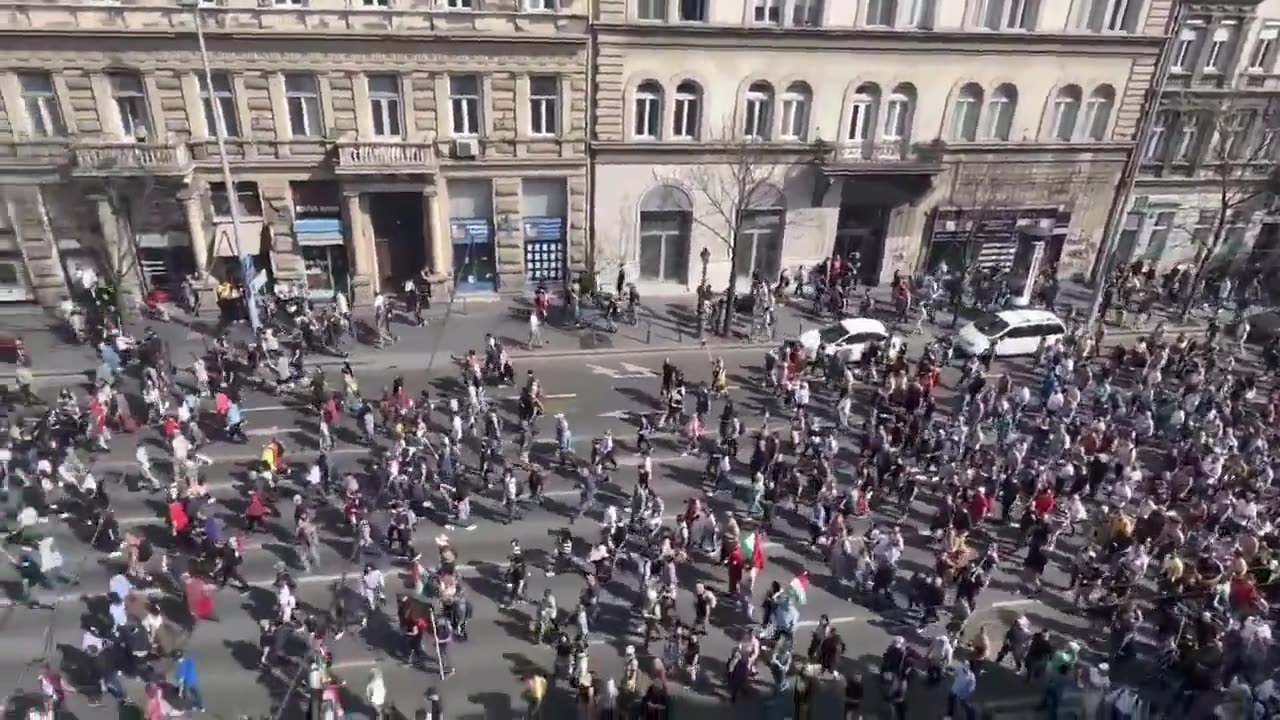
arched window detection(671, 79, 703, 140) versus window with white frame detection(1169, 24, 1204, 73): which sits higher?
window with white frame detection(1169, 24, 1204, 73)

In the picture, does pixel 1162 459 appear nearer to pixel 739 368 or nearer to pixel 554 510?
pixel 739 368

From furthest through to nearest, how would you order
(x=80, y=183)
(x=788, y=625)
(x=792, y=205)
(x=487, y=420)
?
(x=792, y=205) < (x=80, y=183) < (x=487, y=420) < (x=788, y=625)

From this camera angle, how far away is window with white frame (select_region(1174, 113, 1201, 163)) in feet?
124

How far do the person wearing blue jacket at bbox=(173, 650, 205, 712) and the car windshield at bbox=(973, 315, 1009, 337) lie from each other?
2782 cm

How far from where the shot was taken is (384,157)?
3198cm

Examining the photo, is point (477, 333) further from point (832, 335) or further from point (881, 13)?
point (881, 13)

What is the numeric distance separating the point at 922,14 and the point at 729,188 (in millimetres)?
9921

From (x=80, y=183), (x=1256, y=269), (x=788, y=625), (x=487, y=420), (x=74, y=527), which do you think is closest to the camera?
(x=788, y=625)

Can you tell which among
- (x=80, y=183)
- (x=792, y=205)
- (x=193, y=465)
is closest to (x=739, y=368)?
(x=792, y=205)

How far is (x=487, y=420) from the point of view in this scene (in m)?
26.2

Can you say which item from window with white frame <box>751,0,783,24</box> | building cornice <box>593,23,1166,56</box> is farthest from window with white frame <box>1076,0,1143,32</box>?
window with white frame <box>751,0,783,24</box>

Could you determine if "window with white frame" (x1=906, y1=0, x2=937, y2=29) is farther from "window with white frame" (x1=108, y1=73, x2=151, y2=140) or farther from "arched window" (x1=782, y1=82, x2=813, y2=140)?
"window with white frame" (x1=108, y1=73, x2=151, y2=140)

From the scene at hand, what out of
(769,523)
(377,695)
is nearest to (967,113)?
(769,523)

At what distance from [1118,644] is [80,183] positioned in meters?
34.7
